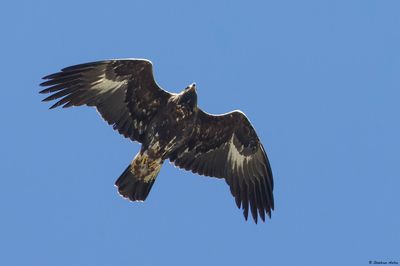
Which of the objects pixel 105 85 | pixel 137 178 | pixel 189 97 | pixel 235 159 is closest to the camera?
pixel 189 97

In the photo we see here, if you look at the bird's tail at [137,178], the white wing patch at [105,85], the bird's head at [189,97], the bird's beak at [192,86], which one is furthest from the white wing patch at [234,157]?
the white wing patch at [105,85]

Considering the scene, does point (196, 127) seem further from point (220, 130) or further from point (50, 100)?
point (50, 100)

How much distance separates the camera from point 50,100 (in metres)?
25.4

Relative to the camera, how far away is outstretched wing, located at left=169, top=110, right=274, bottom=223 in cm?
2672

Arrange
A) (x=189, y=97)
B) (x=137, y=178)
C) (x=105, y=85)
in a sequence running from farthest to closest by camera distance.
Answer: (x=137, y=178)
(x=105, y=85)
(x=189, y=97)

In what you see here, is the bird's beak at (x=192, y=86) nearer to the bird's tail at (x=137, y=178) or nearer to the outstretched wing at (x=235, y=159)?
the outstretched wing at (x=235, y=159)

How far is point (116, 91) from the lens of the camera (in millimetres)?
25953

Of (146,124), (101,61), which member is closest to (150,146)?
(146,124)

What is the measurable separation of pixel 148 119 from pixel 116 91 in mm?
1098

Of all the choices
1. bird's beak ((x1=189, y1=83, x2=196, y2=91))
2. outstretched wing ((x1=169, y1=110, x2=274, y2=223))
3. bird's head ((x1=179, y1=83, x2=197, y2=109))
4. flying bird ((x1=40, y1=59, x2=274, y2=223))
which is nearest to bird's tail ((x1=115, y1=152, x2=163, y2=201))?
flying bird ((x1=40, y1=59, x2=274, y2=223))

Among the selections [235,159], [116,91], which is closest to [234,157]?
[235,159]

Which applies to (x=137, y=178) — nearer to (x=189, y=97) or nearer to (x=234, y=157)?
(x=189, y=97)

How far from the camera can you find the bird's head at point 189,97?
83.3 ft

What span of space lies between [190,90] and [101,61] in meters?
2.41
